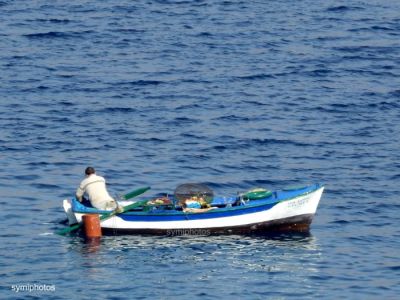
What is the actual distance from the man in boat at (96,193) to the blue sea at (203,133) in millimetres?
1425

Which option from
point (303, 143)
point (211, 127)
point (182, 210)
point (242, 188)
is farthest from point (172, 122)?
point (182, 210)

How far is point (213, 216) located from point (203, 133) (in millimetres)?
14523

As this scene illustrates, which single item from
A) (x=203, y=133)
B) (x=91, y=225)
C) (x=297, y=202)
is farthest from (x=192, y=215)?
(x=203, y=133)

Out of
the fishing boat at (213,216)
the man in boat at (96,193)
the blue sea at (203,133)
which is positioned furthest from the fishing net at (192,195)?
the man in boat at (96,193)

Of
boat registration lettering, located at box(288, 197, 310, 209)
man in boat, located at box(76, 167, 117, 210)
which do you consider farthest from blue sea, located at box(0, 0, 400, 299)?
man in boat, located at box(76, 167, 117, 210)

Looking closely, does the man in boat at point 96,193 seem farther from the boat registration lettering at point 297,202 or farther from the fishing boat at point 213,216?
the boat registration lettering at point 297,202

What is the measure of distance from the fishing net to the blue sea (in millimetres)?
1259

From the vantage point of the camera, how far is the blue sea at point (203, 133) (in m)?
39.8

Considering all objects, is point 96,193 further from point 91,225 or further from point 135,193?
point 135,193

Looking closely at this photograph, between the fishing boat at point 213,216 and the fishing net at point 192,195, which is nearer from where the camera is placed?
the fishing boat at point 213,216

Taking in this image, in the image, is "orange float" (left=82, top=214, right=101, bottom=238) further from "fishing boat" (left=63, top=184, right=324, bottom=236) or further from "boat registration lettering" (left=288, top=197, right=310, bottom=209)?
"boat registration lettering" (left=288, top=197, right=310, bottom=209)

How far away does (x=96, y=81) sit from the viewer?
216 feet

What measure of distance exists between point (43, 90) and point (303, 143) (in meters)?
14.6

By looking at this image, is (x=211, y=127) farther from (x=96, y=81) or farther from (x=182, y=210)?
(x=182, y=210)
